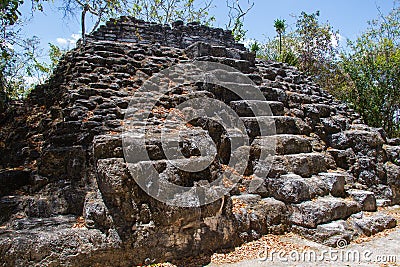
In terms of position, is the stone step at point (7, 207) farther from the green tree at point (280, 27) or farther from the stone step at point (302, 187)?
the green tree at point (280, 27)

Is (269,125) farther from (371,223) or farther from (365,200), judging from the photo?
(371,223)

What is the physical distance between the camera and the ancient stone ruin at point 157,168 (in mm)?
3629

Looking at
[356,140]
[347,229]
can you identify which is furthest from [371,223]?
[356,140]

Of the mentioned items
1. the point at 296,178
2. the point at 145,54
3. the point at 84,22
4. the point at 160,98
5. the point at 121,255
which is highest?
the point at 84,22

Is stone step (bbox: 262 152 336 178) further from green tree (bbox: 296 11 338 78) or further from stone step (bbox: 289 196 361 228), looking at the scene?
green tree (bbox: 296 11 338 78)

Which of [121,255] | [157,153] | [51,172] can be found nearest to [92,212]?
[121,255]

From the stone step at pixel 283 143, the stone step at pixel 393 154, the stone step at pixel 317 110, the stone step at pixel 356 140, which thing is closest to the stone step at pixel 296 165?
the stone step at pixel 283 143

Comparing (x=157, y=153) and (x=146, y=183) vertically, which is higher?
(x=157, y=153)

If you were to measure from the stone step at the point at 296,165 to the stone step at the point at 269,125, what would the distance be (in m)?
0.56

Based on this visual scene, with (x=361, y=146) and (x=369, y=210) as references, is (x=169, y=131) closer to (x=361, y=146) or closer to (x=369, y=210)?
(x=369, y=210)

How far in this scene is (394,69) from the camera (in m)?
11.4

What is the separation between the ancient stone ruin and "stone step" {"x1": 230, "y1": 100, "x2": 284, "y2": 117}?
0.9 inches

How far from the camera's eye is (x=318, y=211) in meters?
4.79

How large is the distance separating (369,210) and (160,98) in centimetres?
405
